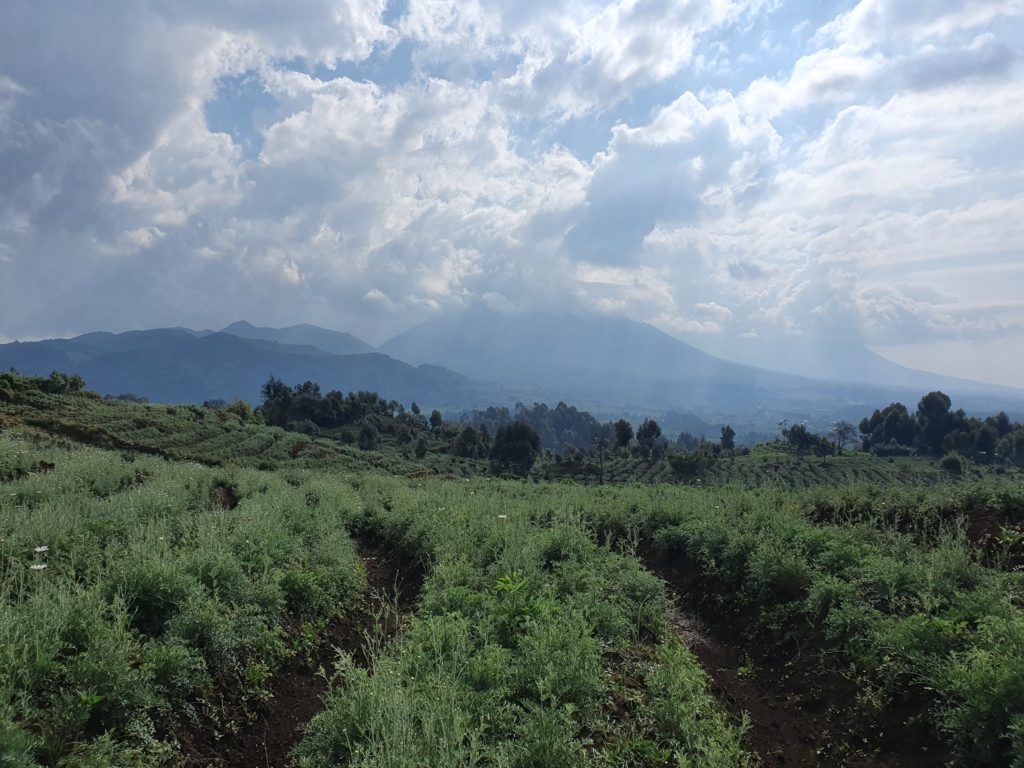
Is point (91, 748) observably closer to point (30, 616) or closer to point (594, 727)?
point (30, 616)

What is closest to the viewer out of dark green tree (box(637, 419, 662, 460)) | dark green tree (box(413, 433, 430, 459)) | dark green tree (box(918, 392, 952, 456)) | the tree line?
dark green tree (box(413, 433, 430, 459))

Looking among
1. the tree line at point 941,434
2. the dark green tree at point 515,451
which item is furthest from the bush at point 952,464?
the dark green tree at point 515,451

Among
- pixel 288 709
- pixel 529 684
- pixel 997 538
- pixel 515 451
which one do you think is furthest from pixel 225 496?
pixel 515 451

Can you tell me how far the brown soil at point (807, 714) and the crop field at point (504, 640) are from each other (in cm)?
3

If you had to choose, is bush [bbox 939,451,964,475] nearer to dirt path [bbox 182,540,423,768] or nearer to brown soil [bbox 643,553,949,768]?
brown soil [bbox 643,553,949,768]

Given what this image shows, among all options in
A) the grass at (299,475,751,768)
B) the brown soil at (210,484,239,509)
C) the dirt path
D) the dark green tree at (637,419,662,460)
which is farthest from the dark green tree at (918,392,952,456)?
the dirt path

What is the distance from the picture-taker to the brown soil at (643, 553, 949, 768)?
222 inches

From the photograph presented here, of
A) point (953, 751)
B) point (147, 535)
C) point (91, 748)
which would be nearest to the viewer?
point (91, 748)

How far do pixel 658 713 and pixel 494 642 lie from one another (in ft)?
6.32

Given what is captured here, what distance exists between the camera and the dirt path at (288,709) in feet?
17.6

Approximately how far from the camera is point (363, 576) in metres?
10.1

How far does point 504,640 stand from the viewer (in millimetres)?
6883

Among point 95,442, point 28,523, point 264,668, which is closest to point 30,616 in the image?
point 264,668

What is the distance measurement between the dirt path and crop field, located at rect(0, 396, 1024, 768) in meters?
0.03
